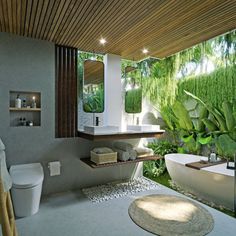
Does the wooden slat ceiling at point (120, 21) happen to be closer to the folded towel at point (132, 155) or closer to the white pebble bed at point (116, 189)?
the folded towel at point (132, 155)

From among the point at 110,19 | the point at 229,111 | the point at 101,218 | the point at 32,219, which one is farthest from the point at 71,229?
the point at 229,111

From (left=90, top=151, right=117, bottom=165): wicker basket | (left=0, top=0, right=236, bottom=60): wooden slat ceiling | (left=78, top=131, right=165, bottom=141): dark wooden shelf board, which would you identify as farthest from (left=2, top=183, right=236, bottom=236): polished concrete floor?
(left=0, top=0, right=236, bottom=60): wooden slat ceiling

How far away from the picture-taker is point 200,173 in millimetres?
2992

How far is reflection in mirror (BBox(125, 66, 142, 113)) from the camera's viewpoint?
4.04 metres

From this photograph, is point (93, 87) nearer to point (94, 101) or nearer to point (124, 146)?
point (94, 101)

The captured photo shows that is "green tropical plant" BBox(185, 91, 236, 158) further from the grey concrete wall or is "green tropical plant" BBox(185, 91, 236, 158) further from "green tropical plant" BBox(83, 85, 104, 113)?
the grey concrete wall

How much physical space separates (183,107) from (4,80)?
11.3 feet

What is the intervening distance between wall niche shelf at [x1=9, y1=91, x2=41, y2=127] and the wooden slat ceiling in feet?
2.92

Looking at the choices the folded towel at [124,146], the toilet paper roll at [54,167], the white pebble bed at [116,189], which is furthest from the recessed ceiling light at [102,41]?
the white pebble bed at [116,189]

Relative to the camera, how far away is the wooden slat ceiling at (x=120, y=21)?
202 cm

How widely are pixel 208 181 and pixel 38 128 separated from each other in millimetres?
2741

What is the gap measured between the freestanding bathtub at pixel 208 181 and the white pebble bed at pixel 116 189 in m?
0.46

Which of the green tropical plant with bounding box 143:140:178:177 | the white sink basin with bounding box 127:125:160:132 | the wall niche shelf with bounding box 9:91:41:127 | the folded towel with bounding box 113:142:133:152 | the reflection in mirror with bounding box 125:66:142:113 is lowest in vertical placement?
the green tropical plant with bounding box 143:140:178:177

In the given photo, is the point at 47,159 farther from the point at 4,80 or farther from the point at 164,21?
the point at 164,21
